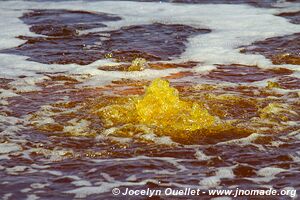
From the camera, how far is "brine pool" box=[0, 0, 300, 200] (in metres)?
4.61

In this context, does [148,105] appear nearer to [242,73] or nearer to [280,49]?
[242,73]

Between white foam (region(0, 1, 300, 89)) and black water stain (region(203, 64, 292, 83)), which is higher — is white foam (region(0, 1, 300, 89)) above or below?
above

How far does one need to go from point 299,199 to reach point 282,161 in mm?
652

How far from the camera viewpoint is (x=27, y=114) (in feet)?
19.6

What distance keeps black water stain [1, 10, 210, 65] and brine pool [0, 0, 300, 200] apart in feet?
0.06

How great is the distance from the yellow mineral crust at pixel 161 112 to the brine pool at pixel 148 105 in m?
0.01

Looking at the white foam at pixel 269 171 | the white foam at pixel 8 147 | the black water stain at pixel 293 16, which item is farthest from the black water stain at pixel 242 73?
the black water stain at pixel 293 16

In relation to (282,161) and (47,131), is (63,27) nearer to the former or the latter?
(47,131)

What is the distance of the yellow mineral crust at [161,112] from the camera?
5625mm

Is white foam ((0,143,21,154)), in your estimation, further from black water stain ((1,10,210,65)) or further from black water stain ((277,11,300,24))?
black water stain ((277,11,300,24))
